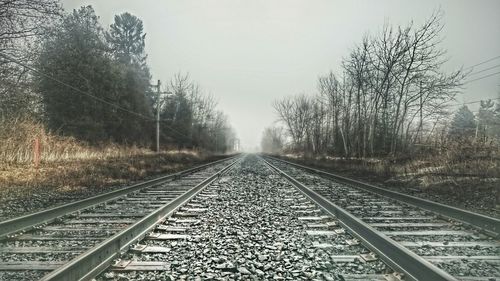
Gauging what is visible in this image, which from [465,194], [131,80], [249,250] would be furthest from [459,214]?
[131,80]

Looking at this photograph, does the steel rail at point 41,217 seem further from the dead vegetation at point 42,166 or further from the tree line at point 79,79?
the tree line at point 79,79

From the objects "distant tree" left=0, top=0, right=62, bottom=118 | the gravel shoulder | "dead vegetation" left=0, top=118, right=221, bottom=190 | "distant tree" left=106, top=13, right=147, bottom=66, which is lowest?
the gravel shoulder

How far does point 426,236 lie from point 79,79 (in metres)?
31.6

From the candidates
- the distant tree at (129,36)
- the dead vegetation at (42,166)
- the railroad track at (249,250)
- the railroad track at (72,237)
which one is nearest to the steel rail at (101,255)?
the railroad track at (72,237)

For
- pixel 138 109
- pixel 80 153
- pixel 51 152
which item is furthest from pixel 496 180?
pixel 138 109

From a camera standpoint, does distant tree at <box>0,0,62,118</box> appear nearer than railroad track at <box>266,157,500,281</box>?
No

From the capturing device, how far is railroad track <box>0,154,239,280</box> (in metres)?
3.46

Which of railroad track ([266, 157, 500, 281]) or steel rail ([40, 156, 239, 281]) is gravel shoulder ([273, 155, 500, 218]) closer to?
railroad track ([266, 157, 500, 281])

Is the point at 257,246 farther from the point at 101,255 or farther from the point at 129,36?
the point at 129,36

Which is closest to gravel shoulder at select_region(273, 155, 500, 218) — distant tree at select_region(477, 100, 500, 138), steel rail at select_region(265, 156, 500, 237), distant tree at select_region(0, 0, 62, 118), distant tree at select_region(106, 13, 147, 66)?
steel rail at select_region(265, 156, 500, 237)

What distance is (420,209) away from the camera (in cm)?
737

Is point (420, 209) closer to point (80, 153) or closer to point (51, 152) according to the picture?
point (51, 152)

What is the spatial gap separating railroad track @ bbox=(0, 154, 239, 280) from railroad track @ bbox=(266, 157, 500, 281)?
3127mm

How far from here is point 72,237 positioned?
4.91 meters
